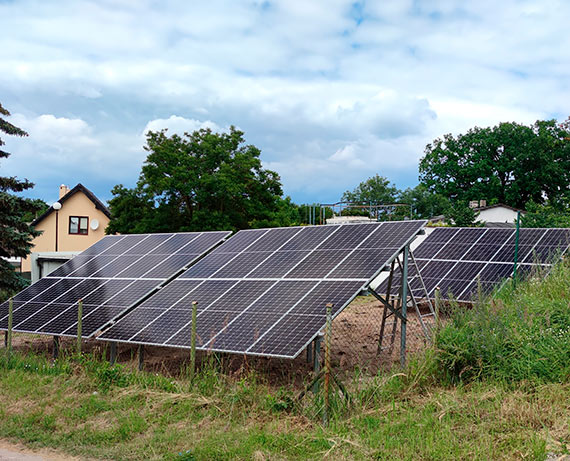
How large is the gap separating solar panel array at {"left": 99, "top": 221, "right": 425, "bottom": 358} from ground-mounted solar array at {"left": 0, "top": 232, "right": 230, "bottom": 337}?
76 centimetres

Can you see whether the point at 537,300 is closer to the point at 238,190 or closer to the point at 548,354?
the point at 548,354

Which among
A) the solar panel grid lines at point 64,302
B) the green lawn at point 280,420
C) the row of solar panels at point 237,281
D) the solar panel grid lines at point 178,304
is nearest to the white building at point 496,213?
the row of solar panels at point 237,281

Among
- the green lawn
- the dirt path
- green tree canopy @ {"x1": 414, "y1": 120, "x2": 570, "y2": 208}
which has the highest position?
green tree canopy @ {"x1": 414, "y1": 120, "x2": 570, "y2": 208}

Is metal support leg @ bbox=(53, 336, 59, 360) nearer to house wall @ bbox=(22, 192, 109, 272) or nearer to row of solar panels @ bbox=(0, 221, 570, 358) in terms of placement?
row of solar panels @ bbox=(0, 221, 570, 358)

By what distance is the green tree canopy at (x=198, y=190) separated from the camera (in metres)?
41.9

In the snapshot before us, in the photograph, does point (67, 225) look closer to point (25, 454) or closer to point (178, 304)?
point (178, 304)

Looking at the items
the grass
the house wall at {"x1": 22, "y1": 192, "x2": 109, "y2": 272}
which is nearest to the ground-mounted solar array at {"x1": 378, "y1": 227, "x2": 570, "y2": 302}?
the grass

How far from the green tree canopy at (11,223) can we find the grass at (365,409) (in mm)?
13661

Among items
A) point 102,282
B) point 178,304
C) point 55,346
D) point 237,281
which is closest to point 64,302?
point 102,282

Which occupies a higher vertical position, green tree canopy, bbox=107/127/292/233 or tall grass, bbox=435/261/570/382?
green tree canopy, bbox=107/127/292/233

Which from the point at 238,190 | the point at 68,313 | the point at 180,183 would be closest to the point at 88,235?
the point at 180,183

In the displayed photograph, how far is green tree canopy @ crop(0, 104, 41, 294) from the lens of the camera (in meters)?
22.3

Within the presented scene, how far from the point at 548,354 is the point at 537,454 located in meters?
2.27

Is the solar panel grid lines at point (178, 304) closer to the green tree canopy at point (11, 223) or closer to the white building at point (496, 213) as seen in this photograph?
the green tree canopy at point (11, 223)
